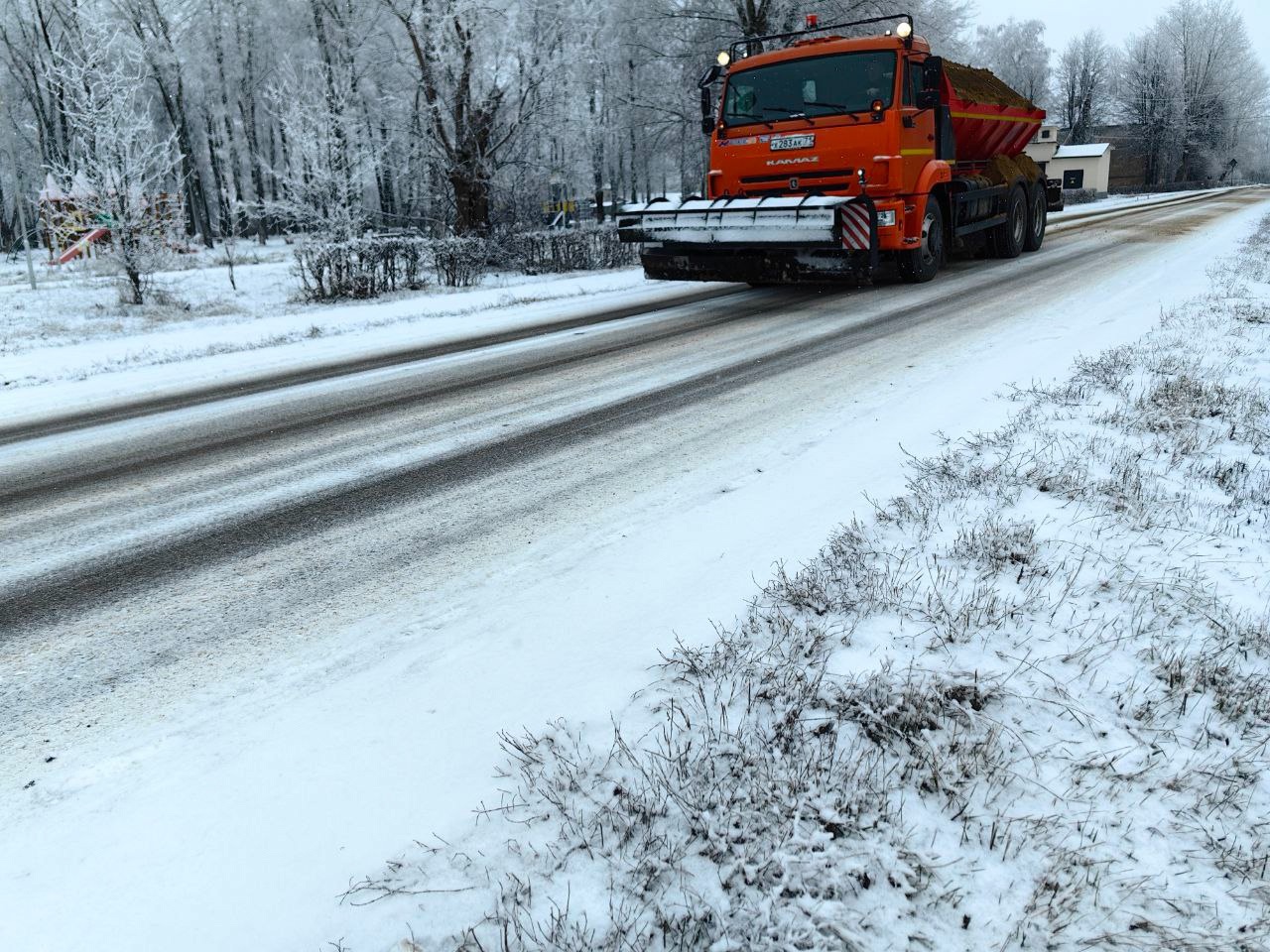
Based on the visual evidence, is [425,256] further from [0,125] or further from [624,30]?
[0,125]

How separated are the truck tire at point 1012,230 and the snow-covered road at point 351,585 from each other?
7.95 m

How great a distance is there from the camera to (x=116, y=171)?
50.5ft

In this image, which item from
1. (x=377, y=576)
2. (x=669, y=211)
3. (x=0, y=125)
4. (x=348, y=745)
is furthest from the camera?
(x=0, y=125)

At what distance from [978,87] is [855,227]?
17.8 feet

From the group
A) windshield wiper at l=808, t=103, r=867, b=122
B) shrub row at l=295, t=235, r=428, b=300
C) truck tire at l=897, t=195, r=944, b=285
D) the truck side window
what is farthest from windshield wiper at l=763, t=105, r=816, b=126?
shrub row at l=295, t=235, r=428, b=300

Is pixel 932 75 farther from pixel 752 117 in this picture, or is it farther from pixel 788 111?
pixel 752 117

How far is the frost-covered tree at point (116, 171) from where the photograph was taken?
15.3m

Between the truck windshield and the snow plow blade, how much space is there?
1324 mm

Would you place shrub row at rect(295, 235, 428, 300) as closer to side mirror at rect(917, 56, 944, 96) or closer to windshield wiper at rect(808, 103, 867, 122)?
windshield wiper at rect(808, 103, 867, 122)

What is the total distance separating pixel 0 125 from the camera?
36.2 metres

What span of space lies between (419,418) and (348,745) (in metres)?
4.07

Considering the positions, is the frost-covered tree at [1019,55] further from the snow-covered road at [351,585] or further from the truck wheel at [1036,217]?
the snow-covered road at [351,585]

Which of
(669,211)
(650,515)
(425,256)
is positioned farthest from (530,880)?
(425,256)

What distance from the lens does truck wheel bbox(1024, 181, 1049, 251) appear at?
16.0 m
